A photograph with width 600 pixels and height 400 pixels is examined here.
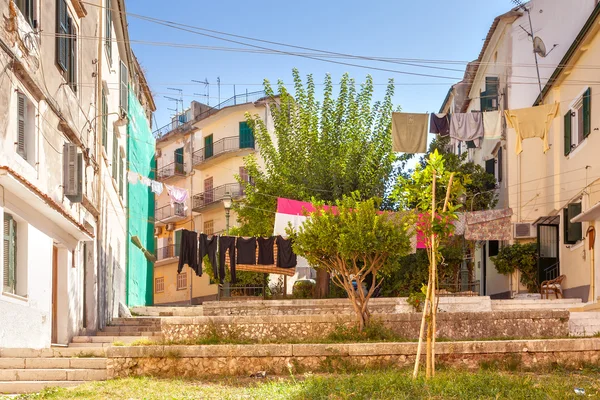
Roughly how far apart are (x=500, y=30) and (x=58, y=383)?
27913 mm

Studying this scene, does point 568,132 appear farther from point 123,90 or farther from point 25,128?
point 25,128

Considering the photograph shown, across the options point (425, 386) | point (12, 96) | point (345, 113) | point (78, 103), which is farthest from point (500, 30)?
point (425, 386)

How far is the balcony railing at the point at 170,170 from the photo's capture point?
54.6 metres

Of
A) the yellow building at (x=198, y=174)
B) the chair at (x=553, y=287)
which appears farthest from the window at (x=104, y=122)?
the yellow building at (x=198, y=174)

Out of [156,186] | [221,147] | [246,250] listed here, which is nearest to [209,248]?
[246,250]

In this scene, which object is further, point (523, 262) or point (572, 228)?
point (523, 262)

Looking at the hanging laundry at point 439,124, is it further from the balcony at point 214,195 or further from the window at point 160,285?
the window at point 160,285

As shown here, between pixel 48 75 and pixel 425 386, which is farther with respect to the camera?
pixel 48 75

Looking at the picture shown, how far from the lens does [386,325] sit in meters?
15.8

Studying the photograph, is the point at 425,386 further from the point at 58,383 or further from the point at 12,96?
the point at 12,96

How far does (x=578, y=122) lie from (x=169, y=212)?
34444 mm

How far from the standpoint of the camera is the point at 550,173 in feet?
93.5

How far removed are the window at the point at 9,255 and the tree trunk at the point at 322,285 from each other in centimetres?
1602

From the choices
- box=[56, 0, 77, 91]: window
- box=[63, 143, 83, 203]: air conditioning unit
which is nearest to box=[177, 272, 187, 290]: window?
box=[56, 0, 77, 91]: window
